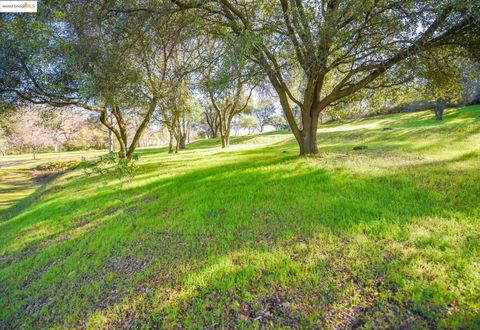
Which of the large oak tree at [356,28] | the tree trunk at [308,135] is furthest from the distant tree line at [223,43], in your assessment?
the tree trunk at [308,135]

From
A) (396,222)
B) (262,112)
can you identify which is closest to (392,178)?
(396,222)

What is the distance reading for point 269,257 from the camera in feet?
11.1

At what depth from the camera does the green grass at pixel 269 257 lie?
2.48 m

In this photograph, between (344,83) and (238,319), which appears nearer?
(238,319)

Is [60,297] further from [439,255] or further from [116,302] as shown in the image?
Answer: [439,255]

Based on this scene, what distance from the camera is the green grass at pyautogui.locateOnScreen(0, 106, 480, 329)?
2.48 m

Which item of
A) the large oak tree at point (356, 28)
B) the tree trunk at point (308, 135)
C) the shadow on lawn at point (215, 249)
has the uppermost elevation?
the large oak tree at point (356, 28)

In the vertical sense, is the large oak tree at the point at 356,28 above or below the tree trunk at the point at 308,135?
above

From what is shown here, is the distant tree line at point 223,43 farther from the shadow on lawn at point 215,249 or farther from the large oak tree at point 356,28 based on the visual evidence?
the shadow on lawn at point 215,249

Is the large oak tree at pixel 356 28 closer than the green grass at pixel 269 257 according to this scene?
No

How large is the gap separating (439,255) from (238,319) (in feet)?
9.25

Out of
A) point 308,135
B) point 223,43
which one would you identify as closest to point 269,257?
point 223,43

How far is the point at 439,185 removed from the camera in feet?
17.0

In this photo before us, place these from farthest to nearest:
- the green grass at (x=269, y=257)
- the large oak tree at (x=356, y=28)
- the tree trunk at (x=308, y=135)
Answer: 1. the tree trunk at (x=308, y=135)
2. the large oak tree at (x=356, y=28)
3. the green grass at (x=269, y=257)
